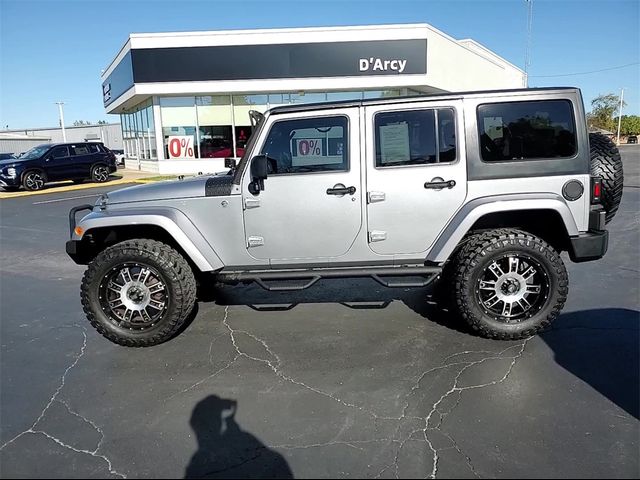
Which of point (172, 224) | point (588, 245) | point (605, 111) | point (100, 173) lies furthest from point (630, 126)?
point (172, 224)

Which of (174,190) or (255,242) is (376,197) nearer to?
(255,242)

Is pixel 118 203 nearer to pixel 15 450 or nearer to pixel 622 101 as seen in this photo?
pixel 15 450

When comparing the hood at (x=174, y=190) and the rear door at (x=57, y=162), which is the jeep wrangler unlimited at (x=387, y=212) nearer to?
the hood at (x=174, y=190)

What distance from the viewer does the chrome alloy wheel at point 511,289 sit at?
4016 millimetres

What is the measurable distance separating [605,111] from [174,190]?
9512 cm

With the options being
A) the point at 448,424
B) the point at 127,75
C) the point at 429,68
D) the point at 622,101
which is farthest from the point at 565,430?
the point at 622,101

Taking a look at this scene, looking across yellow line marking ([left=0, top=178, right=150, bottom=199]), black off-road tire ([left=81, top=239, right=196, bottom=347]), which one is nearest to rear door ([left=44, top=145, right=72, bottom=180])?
yellow line marking ([left=0, top=178, right=150, bottom=199])

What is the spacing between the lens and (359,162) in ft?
13.1

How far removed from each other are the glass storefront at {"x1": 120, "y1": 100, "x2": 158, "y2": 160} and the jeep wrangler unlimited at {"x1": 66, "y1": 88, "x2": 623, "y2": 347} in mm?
20679

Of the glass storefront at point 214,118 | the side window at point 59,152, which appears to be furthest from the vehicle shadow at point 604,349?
the side window at point 59,152

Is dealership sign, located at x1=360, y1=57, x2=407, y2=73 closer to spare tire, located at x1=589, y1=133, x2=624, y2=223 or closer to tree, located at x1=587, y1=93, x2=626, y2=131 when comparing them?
spare tire, located at x1=589, y1=133, x2=624, y2=223

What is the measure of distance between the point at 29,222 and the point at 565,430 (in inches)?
476

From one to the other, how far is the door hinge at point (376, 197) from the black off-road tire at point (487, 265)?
0.88m

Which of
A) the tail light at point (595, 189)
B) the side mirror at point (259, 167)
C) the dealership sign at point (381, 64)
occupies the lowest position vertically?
the tail light at point (595, 189)
